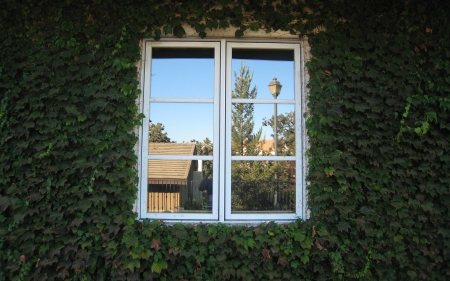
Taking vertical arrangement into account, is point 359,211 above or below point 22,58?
below

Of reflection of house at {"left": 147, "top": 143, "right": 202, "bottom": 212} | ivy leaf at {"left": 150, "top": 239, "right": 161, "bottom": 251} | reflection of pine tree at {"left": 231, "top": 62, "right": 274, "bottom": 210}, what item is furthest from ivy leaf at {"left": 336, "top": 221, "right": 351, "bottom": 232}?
ivy leaf at {"left": 150, "top": 239, "right": 161, "bottom": 251}

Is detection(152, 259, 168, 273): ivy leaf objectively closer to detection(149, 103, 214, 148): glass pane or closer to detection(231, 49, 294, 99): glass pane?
detection(149, 103, 214, 148): glass pane

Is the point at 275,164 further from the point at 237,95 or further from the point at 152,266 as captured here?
the point at 152,266

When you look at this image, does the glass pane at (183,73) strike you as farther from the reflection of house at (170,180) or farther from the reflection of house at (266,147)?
the reflection of house at (266,147)

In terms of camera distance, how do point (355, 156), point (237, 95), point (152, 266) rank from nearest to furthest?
point (152, 266) < point (355, 156) < point (237, 95)

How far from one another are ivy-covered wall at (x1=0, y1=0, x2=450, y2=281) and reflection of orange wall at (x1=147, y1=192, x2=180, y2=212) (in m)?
0.21

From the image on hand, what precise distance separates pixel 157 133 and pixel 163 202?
0.61 meters

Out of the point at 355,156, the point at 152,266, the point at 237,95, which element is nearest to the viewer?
the point at 152,266

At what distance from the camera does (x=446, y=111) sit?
3068 millimetres

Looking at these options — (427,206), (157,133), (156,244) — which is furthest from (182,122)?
(427,206)

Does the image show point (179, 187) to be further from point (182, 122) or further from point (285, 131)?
point (285, 131)

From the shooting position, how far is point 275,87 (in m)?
3.31

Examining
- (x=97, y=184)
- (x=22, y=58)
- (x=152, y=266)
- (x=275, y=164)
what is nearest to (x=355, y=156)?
(x=275, y=164)

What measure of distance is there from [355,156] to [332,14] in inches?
49.9
